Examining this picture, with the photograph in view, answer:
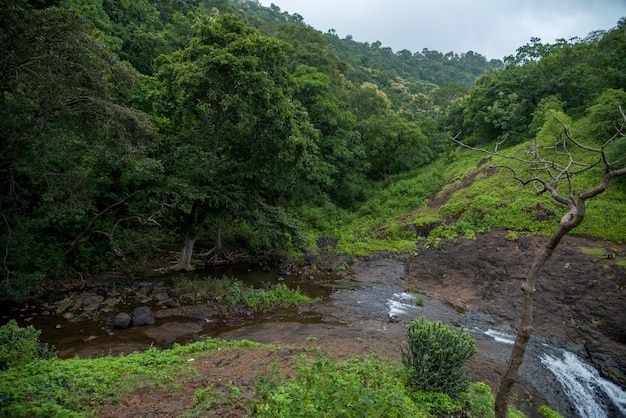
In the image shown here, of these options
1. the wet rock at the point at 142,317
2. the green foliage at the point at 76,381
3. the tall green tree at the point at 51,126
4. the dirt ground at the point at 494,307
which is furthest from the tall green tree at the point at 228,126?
the green foliage at the point at 76,381

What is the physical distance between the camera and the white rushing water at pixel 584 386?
858cm

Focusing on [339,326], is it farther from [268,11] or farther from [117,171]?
[268,11]

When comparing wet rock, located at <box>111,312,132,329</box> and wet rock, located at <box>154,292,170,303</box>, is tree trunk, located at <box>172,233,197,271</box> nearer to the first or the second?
wet rock, located at <box>154,292,170,303</box>

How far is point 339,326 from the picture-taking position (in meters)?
10.9

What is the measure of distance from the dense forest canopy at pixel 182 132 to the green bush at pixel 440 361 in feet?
32.0

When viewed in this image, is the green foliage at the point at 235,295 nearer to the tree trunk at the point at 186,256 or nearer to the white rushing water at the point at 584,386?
the tree trunk at the point at 186,256

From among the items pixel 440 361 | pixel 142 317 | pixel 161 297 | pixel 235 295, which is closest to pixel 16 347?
pixel 142 317

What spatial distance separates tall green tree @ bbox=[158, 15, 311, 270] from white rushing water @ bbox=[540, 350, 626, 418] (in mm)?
11062

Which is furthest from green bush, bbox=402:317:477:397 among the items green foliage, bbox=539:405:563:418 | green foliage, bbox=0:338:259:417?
green foliage, bbox=0:338:259:417

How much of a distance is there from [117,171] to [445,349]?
14.8 meters

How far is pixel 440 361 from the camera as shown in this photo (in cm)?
629

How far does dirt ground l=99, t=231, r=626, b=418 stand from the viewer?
19.7 ft

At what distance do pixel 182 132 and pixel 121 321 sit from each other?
29.7 ft

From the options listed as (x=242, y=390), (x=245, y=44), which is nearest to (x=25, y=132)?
(x=245, y=44)
